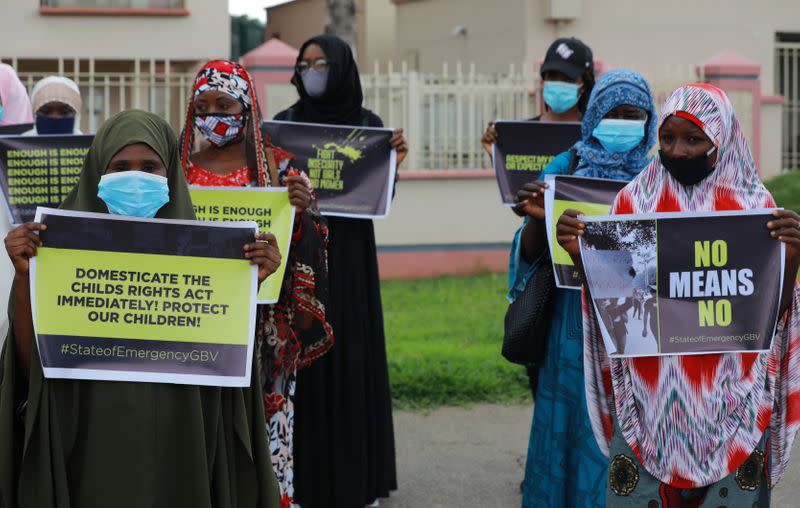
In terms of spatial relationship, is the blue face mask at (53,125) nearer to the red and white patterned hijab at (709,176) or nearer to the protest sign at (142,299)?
the protest sign at (142,299)

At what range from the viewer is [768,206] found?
3895mm

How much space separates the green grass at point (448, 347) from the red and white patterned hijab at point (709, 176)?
4159mm

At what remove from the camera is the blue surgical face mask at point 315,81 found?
19.5ft

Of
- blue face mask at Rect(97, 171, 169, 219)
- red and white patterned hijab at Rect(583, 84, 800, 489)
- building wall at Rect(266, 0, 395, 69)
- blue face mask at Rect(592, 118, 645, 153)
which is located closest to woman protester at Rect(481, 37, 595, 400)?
blue face mask at Rect(592, 118, 645, 153)

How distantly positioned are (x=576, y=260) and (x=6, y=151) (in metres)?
3.11

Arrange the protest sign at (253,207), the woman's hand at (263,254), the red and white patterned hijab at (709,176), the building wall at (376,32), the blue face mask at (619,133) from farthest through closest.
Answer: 1. the building wall at (376,32)
2. the blue face mask at (619,133)
3. the protest sign at (253,207)
4. the red and white patterned hijab at (709,176)
5. the woman's hand at (263,254)

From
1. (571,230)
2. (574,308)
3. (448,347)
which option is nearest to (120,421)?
(571,230)

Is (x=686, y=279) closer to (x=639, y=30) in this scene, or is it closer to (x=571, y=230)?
(x=571, y=230)

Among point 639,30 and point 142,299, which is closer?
point 142,299

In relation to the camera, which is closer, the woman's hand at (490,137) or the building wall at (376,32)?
the woman's hand at (490,137)

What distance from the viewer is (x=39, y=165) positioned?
5793 millimetres

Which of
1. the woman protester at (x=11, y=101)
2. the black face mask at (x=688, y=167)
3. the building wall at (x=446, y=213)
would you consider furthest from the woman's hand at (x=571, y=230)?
the building wall at (x=446, y=213)

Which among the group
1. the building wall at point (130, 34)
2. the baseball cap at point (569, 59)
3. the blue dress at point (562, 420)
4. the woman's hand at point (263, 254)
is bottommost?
the blue dress at point (562, 420)

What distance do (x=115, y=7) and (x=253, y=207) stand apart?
42.1 ft
